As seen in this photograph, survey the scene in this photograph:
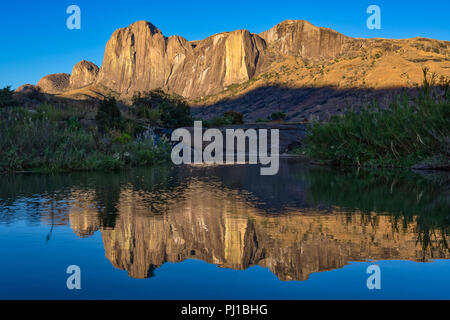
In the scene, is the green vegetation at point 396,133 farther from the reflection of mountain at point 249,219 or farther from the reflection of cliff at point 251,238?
the reflection of cliff at point 251,238

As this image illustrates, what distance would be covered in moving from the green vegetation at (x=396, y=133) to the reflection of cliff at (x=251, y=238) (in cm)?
931

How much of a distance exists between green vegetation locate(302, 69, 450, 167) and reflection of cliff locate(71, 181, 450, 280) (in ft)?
30.5

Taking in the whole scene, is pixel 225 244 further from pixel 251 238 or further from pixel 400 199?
pixel 400 199

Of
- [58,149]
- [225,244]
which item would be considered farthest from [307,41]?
[225,244]

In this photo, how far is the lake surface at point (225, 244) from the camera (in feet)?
11.0

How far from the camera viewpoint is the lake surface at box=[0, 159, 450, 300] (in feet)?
11.0

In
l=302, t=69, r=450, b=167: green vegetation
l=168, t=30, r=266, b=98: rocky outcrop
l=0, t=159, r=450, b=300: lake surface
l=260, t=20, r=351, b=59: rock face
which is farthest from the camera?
l=168, t=30, r=266, b=98: rocky outcrop

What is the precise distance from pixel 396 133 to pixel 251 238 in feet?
39.7

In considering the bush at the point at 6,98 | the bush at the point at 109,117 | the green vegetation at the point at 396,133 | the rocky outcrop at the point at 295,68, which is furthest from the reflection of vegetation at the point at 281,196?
the rocky outcrop at the point at 295,68

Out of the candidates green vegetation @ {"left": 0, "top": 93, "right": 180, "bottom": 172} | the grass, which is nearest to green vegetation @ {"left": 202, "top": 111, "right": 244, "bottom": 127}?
green vegetation @ {"left": 0, "top": 93, "right": 180, "bottom": 172}

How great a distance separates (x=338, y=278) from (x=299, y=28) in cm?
16943

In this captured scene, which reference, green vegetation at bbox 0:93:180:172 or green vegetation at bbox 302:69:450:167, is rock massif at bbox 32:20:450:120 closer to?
green vegetation at bbox 0:93:180:172
